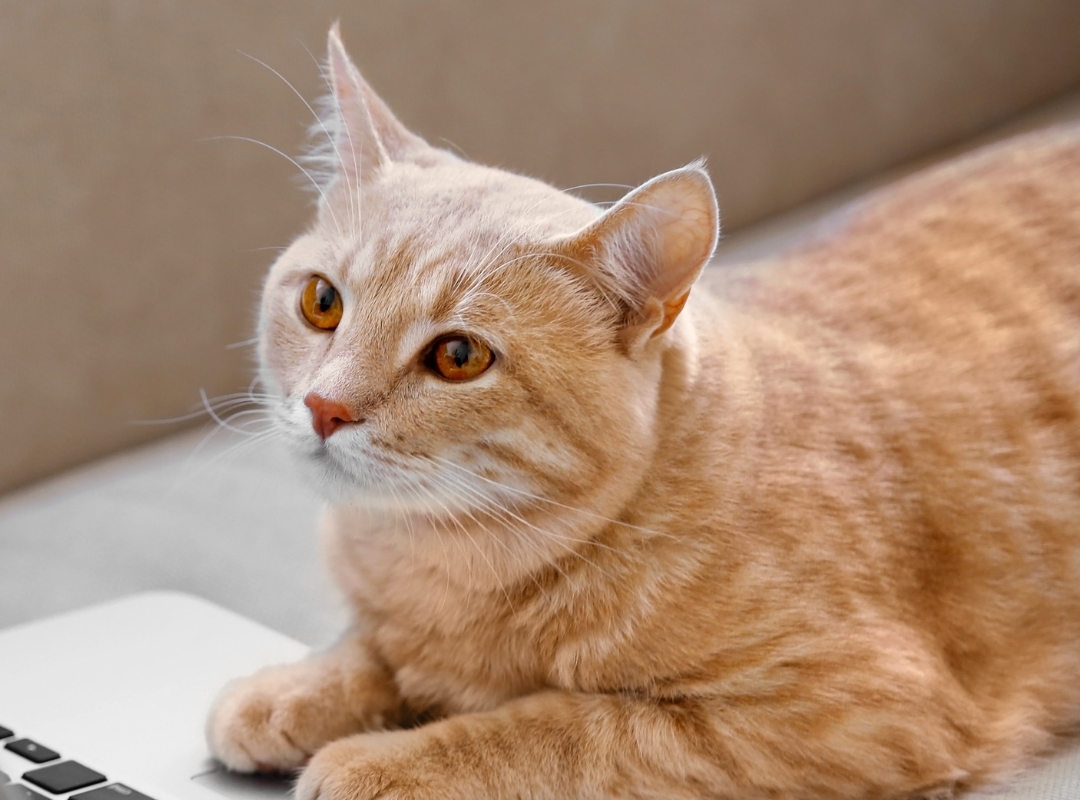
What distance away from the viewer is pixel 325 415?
1051 mm

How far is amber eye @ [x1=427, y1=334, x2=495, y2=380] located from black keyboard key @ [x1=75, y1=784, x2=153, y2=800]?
0.43m

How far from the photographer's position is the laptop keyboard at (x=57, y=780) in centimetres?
93

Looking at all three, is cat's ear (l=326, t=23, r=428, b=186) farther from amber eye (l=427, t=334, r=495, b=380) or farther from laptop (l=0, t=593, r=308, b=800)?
laptop (l=0, t=593, r=308, b=800)

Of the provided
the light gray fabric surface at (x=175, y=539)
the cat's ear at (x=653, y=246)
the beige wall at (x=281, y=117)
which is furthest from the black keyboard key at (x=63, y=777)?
the beige wall at (x=281, y=117)

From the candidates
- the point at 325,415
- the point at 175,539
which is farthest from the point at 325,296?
the point at 175,539

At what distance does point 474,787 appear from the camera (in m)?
1.02

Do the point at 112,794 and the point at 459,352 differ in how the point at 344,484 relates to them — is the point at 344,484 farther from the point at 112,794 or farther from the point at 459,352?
the point at 112,794

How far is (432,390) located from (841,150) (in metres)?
1.69

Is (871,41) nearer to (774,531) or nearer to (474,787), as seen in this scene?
(774,531)

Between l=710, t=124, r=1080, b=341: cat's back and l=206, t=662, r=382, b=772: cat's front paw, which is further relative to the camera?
l=710, t=124, r=1080, b=341: cat's back

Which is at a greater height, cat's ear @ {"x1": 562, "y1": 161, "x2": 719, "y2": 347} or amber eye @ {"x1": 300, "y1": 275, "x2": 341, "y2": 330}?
cat's ear @ {"x1": 562, "y1": 161, "x2": 719, "y2": 347}

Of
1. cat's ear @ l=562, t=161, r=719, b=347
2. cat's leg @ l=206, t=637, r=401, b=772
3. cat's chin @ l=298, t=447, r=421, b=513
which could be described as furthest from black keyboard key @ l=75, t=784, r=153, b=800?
cat's ear @ l=562, t=161, r=719, b=347

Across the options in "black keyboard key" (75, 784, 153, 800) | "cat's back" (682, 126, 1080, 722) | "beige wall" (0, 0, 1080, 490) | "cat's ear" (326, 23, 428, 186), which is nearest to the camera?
"black keyboard key" (75, 784, 153, 800)

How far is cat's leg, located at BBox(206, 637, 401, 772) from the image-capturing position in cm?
110
